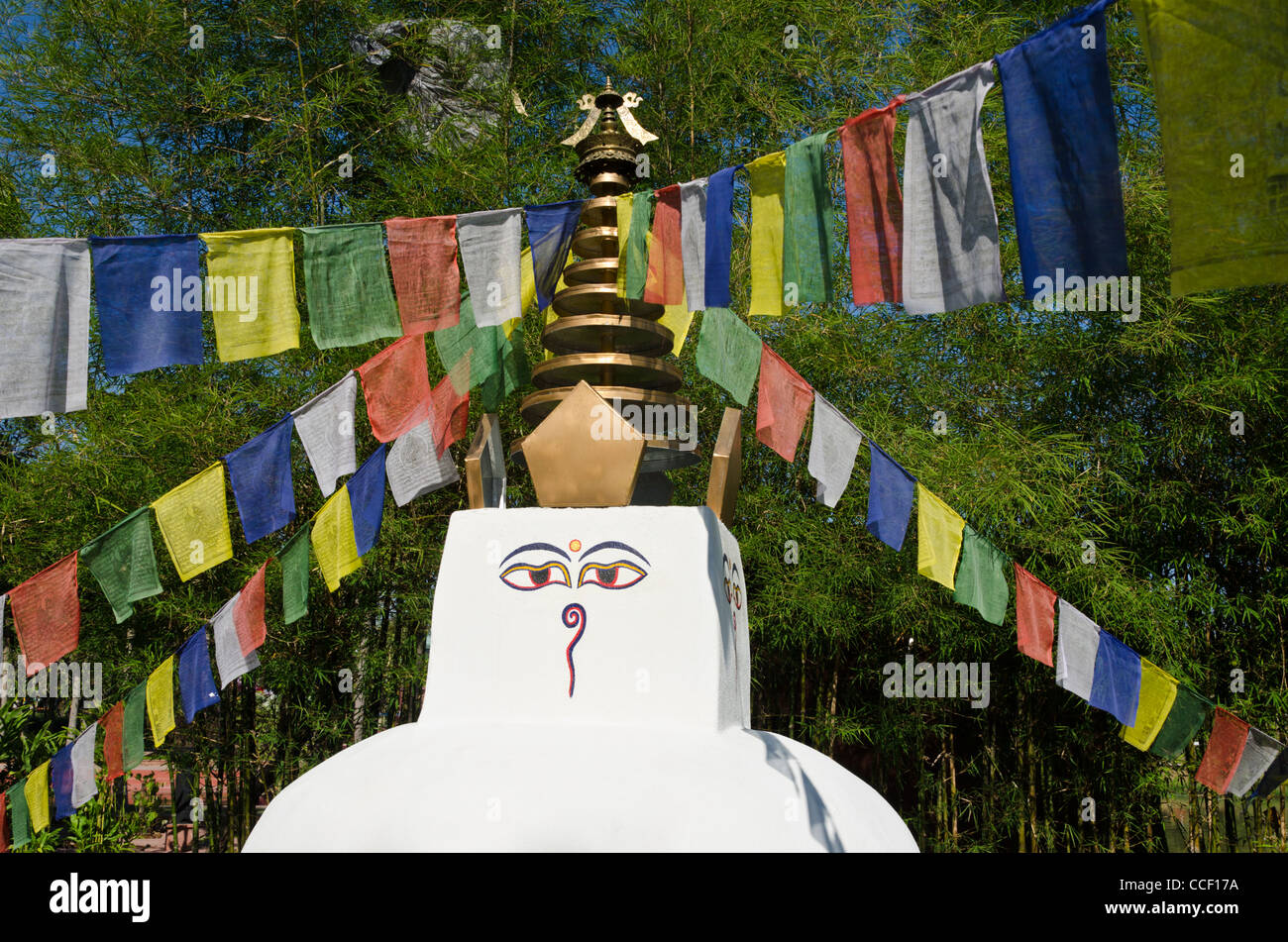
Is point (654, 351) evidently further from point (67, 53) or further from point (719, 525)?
point (67, 53)

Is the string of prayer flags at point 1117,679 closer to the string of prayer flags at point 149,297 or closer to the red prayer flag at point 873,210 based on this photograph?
the red prayer flag at point 873,210

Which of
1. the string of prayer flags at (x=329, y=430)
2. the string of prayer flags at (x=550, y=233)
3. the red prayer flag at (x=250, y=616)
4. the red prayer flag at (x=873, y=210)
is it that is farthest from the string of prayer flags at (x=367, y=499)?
the red prayer flag at (x=873, y=210)

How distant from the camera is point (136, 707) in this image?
4.80m

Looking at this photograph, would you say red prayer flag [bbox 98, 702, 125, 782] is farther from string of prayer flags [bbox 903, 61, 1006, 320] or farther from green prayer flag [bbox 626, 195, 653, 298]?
string of prayer flags [bbox 903, 61, 1006, 320]

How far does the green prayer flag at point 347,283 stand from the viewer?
397cm

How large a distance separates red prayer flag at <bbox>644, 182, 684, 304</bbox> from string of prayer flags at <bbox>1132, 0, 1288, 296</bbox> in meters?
1.80

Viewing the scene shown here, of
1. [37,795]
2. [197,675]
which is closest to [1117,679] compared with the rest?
[197,675]

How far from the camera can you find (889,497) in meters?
4.24

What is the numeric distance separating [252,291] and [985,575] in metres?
3.29

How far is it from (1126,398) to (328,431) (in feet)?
13.7

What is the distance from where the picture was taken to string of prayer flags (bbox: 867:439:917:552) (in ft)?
13.8

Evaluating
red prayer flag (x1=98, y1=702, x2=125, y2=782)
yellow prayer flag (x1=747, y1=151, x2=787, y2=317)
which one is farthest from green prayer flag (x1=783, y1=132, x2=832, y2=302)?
red prayer flag (x1=98, y1=702, x2=125, y2=782)

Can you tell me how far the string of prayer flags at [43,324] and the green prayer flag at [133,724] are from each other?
167 centimetres

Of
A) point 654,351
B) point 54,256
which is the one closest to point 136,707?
point 54,256
